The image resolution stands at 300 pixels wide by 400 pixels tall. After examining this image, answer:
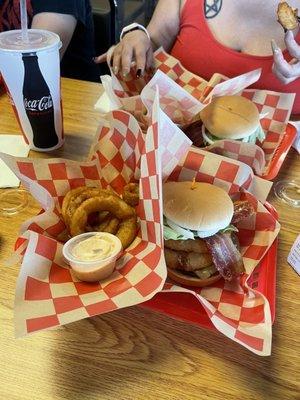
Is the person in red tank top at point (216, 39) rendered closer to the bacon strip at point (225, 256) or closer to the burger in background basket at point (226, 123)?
the burger in background basket at point (226, 123)

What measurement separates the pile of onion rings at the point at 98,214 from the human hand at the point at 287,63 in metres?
0.77

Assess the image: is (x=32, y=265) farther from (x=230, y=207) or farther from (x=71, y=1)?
(x=71, y=1)

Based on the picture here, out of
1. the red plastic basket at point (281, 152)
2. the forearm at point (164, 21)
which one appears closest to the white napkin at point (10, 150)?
the red plastic basket at point (281, 152)

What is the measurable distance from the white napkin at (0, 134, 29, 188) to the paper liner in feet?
0.74

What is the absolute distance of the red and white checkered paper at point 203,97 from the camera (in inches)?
49.8

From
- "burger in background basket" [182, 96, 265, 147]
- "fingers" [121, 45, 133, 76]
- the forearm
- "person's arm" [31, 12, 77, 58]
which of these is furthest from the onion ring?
"person's arm" [31, 12, 77, 58]

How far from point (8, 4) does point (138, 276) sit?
1623 mm

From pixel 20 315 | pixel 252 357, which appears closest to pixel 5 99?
pixel 20 315

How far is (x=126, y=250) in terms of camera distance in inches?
35.4

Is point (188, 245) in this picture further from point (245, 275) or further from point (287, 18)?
point (287, 18)

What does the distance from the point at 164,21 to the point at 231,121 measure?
84cm

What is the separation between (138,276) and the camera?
0.81 m

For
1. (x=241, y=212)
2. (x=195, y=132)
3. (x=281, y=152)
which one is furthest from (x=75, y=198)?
(x=281, y=152)

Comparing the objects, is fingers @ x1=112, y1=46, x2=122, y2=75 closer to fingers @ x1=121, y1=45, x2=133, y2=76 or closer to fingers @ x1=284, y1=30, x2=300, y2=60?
fingers @ x1=121, y1=45, x2=133, y2=76
